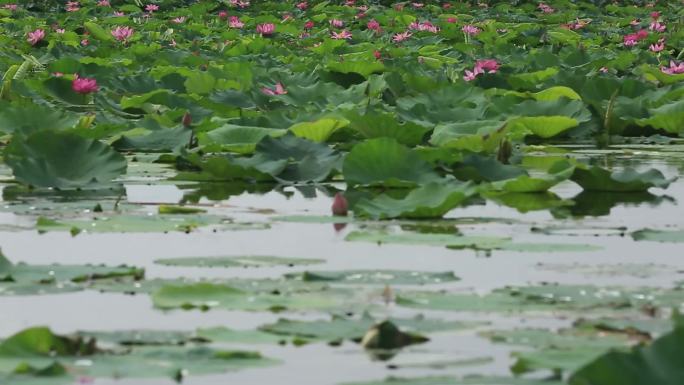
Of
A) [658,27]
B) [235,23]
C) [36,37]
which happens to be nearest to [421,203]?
[36,37]

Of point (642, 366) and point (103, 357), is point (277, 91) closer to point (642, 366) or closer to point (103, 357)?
point (103, 357)

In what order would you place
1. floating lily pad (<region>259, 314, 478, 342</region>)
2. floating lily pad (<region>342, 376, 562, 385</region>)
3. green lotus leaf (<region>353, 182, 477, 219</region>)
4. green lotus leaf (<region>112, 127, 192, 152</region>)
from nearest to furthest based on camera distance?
floating lily pad (<region>342, 376, 562, 385</region>) < floating lily pad (<region>259, 314, 478, 342</region>) < green lotus leaf (<region>353, 182, 477, 219</region>) < green lotus leaf (<region>112, 127, 192, 152</region>)

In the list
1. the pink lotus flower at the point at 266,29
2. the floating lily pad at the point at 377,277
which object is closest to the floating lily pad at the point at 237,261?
the floating lily pad at the point at 377,277

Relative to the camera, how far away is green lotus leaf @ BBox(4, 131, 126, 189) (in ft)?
11.4

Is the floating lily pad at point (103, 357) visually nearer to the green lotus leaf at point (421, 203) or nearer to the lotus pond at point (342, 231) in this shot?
the lotus pond at point (342, 231)

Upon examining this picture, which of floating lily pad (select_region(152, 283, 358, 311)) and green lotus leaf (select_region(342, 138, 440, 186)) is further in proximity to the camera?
green lotus leaf (select_region(342, 138, 440, 186))

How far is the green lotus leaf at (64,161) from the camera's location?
3.48 metres

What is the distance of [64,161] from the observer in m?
3.55

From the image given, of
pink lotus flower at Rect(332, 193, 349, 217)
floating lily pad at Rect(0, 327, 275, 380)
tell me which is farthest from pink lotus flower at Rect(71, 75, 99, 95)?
floating lily pad at Rect(0, 327, 275, 380)

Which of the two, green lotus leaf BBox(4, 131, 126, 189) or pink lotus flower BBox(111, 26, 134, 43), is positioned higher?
pink lotus flower BBox(111, 26, 134, 43)

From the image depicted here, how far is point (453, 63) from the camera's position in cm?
786

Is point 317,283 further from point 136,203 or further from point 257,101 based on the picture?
point 257,101

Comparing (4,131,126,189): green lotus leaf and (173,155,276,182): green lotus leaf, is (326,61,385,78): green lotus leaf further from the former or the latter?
(4,131,126,189): green lotus leaf

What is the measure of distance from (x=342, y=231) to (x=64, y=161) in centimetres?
92
